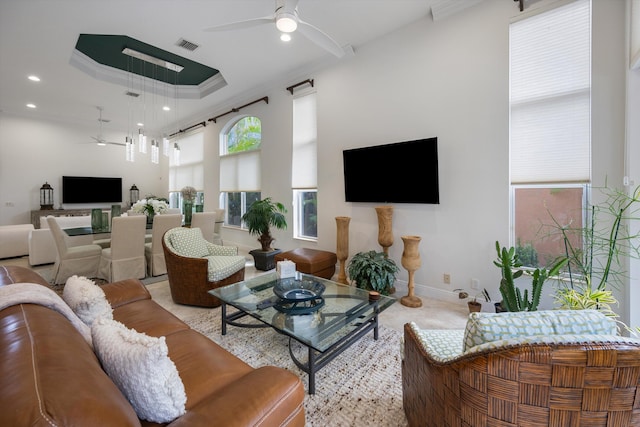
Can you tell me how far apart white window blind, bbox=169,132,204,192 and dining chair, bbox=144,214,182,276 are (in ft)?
10.6

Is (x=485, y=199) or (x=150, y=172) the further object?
(x=150, y=172)

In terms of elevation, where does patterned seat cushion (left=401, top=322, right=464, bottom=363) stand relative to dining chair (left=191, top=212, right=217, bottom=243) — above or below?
below

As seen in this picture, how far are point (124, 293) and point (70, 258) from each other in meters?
2.77

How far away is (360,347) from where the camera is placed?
2.28 m

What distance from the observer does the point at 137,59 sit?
454 centimetres

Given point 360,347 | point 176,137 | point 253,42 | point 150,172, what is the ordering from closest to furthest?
point 360,347
point 253,42
point 176,137
point 150,172

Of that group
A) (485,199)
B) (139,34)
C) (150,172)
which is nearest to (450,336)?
(485,199)

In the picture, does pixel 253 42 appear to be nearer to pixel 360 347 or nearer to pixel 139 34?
pixel 139 34

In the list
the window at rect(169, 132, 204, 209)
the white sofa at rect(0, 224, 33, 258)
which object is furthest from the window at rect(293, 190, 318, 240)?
the white sofa at rect(0, 224, 33, 258)

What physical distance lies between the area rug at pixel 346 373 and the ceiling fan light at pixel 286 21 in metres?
2.66

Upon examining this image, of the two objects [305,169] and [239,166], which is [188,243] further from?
[239,166]

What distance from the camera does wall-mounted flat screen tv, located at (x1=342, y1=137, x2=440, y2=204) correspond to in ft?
10.7

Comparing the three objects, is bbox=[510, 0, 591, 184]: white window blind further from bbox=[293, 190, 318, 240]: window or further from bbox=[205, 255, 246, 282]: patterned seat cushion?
bbox=[205, 255, 246, 282]: patterned seat cushion

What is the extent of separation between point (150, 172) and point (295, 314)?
357 inches
